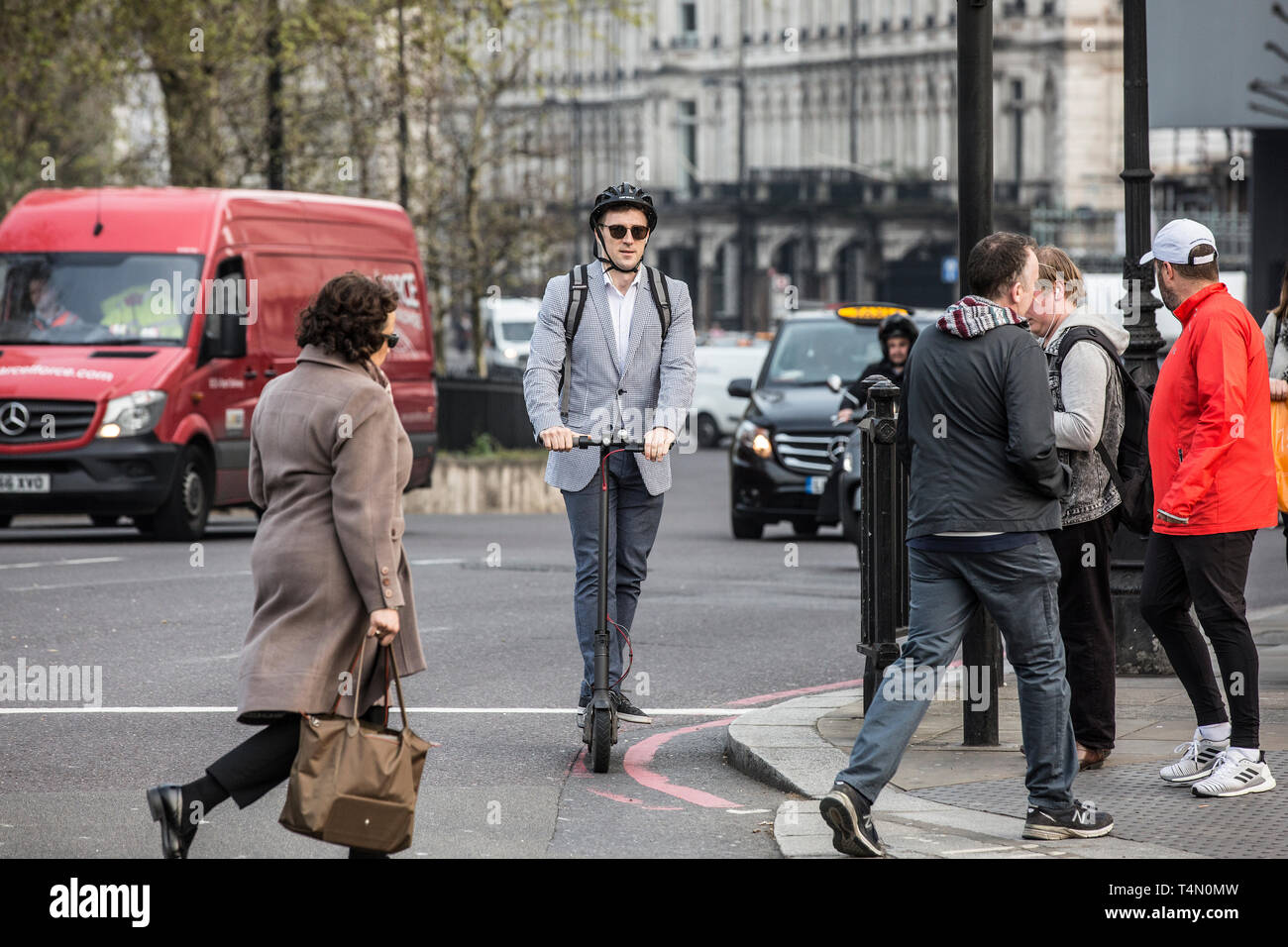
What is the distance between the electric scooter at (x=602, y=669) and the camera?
7.36 metres

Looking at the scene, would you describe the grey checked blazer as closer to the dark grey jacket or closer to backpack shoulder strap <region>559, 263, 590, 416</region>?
backpack shoulder strap <region>559, 263, 590, 416</region>

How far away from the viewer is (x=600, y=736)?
736 centimetres

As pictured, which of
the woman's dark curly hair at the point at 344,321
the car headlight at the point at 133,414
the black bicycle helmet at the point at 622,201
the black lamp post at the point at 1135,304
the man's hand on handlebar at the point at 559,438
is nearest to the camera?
the woman's dark curly hair at the point at 344,321

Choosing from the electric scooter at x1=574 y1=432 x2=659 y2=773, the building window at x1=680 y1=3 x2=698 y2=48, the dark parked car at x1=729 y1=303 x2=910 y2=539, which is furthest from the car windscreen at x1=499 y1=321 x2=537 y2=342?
the building window at x1=680 y1=3 x2=698 y2=48

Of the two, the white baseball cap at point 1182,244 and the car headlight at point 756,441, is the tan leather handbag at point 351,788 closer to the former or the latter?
the white baseball cap at point 1182,244

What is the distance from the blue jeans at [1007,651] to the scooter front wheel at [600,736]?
1595 mm

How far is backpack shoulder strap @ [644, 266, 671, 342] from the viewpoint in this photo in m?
7.82

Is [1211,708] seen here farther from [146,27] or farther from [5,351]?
[146,27]

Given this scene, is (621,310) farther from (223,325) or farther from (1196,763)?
(223,325)

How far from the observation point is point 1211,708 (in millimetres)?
7004

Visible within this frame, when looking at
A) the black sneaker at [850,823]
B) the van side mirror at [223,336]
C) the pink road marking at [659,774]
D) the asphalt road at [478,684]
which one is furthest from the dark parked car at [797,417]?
the black sneaker at [850,823]

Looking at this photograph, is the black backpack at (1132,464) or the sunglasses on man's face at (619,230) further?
the sunglasses on man's face at (619,230)

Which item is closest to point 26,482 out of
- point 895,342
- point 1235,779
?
point 895,342

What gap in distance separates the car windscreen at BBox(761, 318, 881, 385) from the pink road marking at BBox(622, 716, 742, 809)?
1029cm
